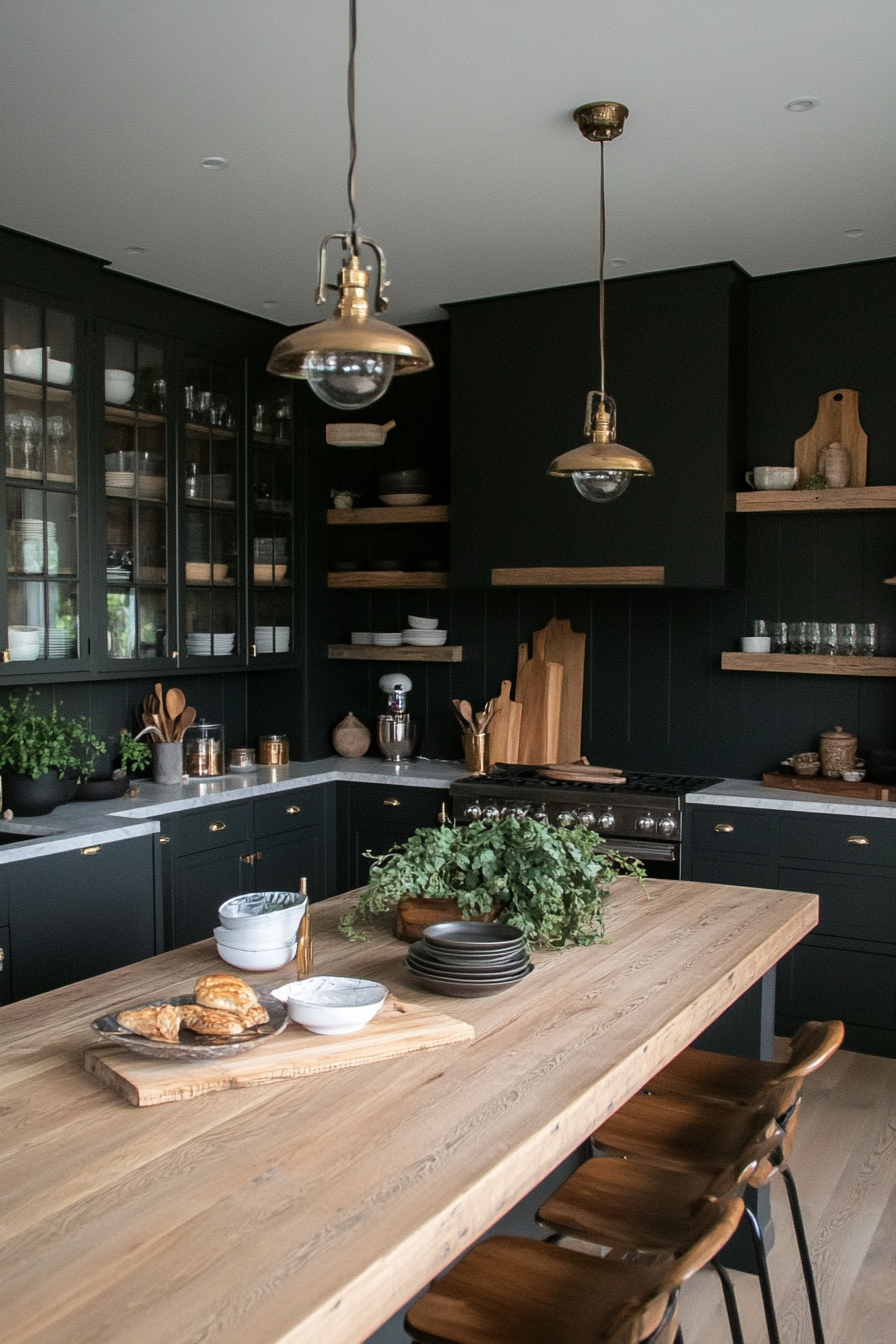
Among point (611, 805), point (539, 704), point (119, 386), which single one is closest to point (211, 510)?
point (119, 386)

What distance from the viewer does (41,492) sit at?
4.44 metres

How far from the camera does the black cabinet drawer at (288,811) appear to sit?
516 centimetres

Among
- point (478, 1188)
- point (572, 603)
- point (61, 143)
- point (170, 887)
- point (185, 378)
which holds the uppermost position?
point (61, 143)

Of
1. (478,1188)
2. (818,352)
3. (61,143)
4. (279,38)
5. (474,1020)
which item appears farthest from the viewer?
(818,352)

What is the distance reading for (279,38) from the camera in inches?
113

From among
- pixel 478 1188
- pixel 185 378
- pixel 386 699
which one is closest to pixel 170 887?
pixel 386 699

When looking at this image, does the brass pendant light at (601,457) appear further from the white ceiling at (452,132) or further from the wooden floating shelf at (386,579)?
the wooden floating shelf at (386,579)

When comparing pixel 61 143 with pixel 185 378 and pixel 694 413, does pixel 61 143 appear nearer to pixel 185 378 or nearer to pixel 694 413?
pixel 185 378

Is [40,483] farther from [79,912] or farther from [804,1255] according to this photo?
[804,1255]

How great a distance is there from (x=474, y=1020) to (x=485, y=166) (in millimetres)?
2596

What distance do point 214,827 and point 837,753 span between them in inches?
97.9

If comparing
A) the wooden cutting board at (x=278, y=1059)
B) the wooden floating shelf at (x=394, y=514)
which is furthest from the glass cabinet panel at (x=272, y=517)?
the wooden cutting board at (x=278, y=1059)

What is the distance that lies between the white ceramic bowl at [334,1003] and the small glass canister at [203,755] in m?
3.25

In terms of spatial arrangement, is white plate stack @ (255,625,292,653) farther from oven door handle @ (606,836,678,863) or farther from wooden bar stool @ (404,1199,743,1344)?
wooden bar stool @ (404,1199,743,1344)
